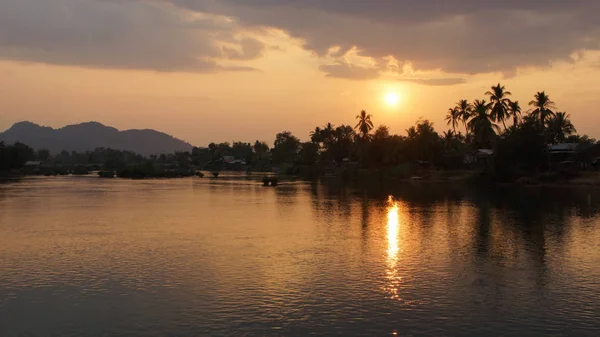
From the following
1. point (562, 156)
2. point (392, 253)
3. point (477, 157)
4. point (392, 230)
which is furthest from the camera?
point (477, 157)

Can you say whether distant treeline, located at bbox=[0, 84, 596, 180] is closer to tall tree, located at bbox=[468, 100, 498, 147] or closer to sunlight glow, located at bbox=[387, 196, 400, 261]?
Answer: tall tree, located at bbox=[468, 100, 498, 147]

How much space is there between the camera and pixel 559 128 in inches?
4582

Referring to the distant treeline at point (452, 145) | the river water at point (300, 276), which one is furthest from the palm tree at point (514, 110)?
the river water at point (300, 276)

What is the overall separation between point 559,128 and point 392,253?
342 feet

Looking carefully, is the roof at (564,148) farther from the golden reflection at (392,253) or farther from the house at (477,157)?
the golden reflection at (392,253)

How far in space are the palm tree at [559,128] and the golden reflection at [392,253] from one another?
79755 mm

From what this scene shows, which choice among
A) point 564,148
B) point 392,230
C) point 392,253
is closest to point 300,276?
point 392,253

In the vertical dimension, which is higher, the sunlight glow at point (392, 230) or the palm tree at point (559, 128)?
the palm tree at point (559, 128)

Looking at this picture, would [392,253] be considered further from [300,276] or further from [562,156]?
[562,156]

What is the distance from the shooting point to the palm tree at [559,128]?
115387 mm

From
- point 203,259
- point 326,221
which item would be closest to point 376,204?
point 326,221

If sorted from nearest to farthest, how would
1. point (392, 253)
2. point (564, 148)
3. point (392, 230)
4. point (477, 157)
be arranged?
1. point (392, 253)
2. point (392, 230)
3. point (564, 148)
4. point (477, 157)

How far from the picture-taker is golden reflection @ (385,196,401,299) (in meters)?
21.1

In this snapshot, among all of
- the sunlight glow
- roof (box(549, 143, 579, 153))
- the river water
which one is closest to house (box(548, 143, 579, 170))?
roof (box(549, 143, 579, 153))
